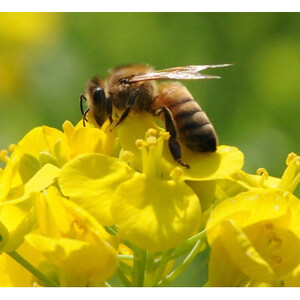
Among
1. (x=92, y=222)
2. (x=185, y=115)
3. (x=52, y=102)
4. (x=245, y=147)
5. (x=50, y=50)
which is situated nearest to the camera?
(x=92, y=222)

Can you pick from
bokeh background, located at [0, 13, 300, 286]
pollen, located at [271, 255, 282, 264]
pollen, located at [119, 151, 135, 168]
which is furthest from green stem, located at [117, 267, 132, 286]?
bokeh background, located at [0, 13, 300, 286]

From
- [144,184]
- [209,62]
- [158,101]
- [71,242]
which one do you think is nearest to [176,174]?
[144,184]

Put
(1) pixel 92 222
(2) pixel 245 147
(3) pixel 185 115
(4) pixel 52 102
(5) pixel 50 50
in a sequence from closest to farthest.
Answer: (1) pixel 92 222 → (3) pixel 185 115 → (2) pixel 245 147 → (4) pixel 52 102 → (5) pixel 50 50

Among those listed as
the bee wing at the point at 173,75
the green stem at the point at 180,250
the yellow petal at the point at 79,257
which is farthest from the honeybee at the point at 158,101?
the yellow petal at the point at 79,257

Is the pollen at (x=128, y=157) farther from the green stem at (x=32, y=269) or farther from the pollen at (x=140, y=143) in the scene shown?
the green stem at (x=32, y=269)

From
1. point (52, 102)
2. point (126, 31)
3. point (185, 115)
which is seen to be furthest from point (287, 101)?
point (185, 115)

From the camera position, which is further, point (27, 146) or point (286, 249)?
point (27, 146)

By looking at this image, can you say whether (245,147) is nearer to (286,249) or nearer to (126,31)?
(126,31)
